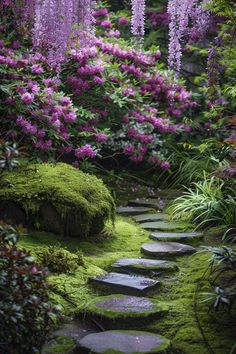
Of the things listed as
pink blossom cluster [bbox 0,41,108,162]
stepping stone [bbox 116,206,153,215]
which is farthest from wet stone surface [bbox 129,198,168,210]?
pink blossom cluster [bbox 0,41,108,162]

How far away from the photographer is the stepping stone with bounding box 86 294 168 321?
123 inches

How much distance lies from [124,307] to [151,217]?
2.60 meters

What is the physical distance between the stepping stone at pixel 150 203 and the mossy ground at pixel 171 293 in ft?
4.67

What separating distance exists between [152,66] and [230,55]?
1.49 m

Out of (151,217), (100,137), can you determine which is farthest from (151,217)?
(100,137)

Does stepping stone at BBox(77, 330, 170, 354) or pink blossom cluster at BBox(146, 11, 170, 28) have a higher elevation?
pink blossom cluster at BBox(146, 11, 170, 28)

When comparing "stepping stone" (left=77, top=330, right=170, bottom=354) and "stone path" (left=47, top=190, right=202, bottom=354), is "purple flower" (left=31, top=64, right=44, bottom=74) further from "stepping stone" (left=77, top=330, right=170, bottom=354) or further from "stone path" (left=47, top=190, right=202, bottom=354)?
"stepping stone" (left=77, top=330, right=170, bottom=354)

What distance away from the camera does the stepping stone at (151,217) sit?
570cm

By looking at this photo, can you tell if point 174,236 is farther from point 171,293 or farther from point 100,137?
point 100,137

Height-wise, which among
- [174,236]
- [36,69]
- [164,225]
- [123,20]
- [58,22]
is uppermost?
[58,22]

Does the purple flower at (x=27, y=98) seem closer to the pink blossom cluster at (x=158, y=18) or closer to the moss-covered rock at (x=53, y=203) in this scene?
the moss-covered rock at (x=53, y=203)

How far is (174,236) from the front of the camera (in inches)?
191

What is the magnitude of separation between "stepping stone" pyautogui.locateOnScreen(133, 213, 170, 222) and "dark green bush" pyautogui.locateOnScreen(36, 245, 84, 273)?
5.82ft

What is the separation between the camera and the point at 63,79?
6695mm
